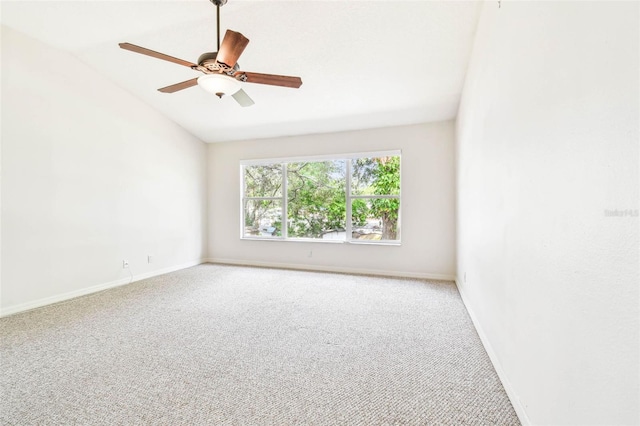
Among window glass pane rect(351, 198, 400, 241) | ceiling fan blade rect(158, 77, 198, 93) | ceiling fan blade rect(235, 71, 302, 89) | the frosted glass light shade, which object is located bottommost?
window glass pane rect(351, 198, 400, 241)

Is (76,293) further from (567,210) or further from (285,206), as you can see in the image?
(567,210)

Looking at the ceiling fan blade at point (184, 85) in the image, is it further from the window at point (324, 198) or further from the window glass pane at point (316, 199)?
the window glass pane at point (316, 199)

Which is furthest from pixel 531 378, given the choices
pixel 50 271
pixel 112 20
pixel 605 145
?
pixel 50 271

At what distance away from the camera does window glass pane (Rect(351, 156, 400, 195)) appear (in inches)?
180

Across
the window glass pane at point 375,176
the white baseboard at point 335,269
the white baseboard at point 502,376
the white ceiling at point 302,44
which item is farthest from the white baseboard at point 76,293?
the white baseboard at point 502,376

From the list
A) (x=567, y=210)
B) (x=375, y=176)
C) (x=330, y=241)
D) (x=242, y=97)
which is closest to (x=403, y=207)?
(x=375, y=176)

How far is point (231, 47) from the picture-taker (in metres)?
1.95

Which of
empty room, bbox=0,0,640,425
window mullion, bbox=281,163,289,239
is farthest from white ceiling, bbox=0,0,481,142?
window mullion, bbox=281,163,289,239

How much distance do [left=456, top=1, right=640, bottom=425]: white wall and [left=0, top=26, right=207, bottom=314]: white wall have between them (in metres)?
4.45

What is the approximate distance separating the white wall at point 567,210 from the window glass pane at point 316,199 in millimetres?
3075

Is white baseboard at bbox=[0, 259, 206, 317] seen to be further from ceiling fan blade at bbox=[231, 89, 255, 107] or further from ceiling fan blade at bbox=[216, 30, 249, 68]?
ceiling fan blade at bbox=[216, 30, 249, 68]

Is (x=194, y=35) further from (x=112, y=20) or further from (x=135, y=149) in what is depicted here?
(x=135, y=149)

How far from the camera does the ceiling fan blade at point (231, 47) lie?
6.14 ft

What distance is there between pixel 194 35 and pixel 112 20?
77 cm
